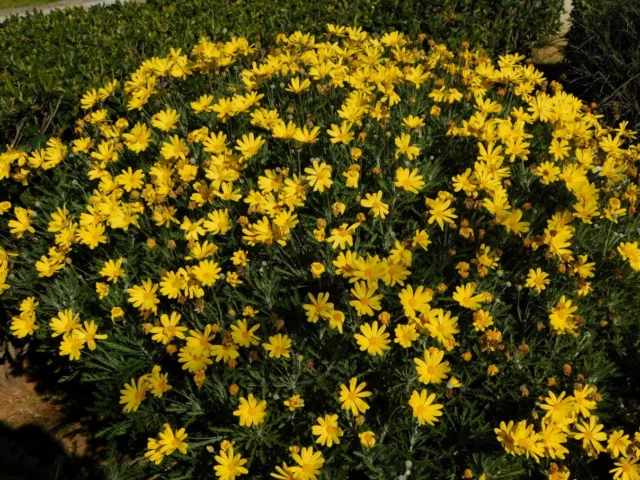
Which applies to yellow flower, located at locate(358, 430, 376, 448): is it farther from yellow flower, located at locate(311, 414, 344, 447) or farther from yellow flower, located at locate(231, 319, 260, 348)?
yellow flower, located at locate(231, 319, 260, 348)

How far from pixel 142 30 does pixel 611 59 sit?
482 cm

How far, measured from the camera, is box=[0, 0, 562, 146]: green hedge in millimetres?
3758

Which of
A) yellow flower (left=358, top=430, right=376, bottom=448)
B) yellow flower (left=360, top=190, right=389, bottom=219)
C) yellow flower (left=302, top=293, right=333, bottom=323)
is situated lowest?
yellow flower (left=358, top=430, right=376, bottom=448)

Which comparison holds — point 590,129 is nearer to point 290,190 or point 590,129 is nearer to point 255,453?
point 290,190

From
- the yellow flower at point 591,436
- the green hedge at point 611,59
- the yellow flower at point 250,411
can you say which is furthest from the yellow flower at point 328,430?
the green hedge at point 611,59

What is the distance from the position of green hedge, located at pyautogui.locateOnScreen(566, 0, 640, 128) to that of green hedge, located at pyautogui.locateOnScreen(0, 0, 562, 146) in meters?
0.84

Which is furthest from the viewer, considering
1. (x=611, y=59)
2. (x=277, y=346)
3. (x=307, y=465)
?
(x=611, y=59)

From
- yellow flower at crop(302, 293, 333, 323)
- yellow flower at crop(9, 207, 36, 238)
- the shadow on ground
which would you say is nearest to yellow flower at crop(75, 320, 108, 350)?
the shadow on ground

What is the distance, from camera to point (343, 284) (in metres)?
2.79

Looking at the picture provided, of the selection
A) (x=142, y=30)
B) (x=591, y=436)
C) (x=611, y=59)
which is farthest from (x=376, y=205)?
(x=611, y=59)

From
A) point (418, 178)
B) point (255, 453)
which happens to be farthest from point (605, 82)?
point (255, 453)

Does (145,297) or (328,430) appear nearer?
(328,430)

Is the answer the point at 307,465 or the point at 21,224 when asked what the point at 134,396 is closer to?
the point at 307,465

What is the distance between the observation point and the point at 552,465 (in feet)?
7.18
